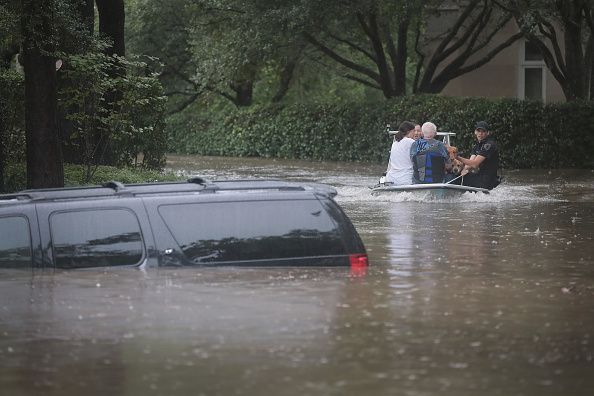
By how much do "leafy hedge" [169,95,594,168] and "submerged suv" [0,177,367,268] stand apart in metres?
26.0

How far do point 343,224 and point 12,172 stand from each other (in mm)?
12659

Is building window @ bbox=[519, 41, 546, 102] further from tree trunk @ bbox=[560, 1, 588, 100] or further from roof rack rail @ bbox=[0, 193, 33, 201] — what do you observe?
roof rack rail @ bbox=[0, 193, 33, 201]

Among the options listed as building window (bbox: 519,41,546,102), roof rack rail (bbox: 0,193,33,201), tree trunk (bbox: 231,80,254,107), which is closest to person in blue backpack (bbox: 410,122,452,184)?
roof rack rail (bbox: 0,193,33,201)

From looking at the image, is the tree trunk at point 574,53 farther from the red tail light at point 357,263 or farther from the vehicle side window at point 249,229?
the vehicle side window at point 249,229

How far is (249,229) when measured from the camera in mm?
10484

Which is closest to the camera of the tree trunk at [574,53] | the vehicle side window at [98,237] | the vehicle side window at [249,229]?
the vehicle side window at [98,237]

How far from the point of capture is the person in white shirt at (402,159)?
931 inches

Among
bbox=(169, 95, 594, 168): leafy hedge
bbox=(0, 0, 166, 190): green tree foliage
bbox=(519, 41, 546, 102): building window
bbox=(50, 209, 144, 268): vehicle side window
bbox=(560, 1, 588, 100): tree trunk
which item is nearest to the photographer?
bbox=(50, 209, 144, 268): vehicle side window

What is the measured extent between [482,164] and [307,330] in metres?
14.1

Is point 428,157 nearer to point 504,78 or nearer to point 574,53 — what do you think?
point 574,53

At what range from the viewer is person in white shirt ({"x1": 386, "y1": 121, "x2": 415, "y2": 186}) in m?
23.7

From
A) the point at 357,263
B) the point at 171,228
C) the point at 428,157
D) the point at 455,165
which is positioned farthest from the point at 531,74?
the point at 171,228

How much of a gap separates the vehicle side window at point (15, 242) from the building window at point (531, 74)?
38.0m

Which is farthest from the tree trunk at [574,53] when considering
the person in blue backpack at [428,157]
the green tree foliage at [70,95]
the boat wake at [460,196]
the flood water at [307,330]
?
the flood water at [307,330]
